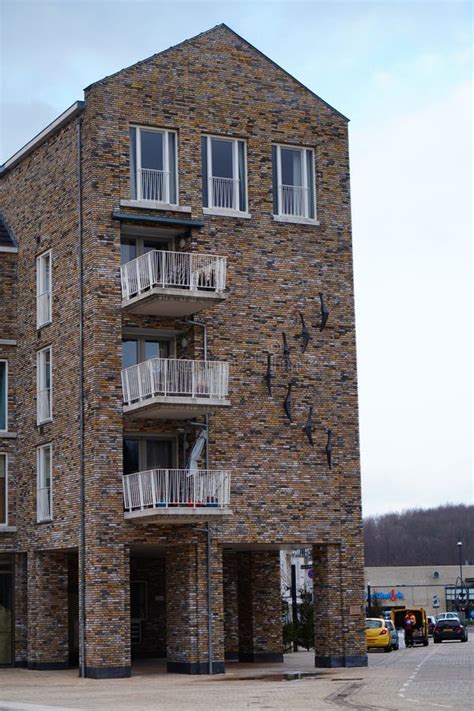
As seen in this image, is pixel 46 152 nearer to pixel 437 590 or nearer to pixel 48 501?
pixel 48 501

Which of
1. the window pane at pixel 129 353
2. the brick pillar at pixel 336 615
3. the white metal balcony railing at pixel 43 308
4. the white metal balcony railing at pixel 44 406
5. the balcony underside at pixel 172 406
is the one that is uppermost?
the white metal balcony railing at pixel 43 308

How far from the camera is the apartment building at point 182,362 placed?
33625mm

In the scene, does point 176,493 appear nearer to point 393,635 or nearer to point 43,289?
point 43,289

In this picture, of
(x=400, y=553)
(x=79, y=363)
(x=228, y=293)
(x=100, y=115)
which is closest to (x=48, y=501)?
(x=79, y=363)

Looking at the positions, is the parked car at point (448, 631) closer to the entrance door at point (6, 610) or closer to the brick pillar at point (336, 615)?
the brick pillar at point (336, 615)

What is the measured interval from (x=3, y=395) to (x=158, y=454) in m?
6.38

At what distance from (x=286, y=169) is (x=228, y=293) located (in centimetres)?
423

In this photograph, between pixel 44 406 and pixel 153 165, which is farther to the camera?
pixel 44 406

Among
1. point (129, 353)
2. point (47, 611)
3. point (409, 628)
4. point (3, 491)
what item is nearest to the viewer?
point (129, 353)

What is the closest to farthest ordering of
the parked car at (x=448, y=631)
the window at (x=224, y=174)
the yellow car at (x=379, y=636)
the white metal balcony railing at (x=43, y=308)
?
the window at (x=224, y=174) < the white metal balcony railing at (x=43, y=308) < the yellow car at (x=379, y=636) < the parked car at (x=448, y=631)

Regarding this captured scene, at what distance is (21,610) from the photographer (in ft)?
126

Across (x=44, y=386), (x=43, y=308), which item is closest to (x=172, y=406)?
(x=44, y=386)

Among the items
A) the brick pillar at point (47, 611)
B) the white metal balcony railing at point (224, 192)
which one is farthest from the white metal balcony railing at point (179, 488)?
the white metal balcony railing at point (224, 192)

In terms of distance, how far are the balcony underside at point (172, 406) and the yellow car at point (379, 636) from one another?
1846 centimetres
